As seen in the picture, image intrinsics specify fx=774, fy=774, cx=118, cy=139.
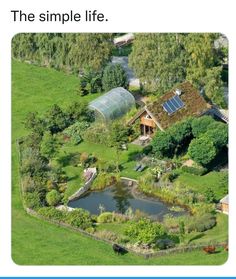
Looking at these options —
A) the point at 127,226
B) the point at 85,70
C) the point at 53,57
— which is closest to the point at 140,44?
the point at 85,70

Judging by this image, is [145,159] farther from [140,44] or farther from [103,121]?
[140,44]

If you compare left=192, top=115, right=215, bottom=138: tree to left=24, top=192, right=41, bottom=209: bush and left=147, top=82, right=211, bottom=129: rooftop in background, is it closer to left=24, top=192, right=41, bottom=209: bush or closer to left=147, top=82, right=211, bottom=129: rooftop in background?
left=147, top=82, right=211, bottom=129: rooftop in background

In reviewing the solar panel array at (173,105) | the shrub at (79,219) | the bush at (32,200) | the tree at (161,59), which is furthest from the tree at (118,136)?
the tree at (161,59)

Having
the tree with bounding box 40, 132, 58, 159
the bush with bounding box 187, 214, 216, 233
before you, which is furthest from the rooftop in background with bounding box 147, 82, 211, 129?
the bush with bounding box 187, 214, 216, 233

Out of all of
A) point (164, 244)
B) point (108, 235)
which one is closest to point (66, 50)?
point (108, 235)

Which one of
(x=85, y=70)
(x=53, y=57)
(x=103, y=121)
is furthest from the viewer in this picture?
(x=53, y=57)

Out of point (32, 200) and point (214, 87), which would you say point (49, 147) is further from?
point (214, 87)
